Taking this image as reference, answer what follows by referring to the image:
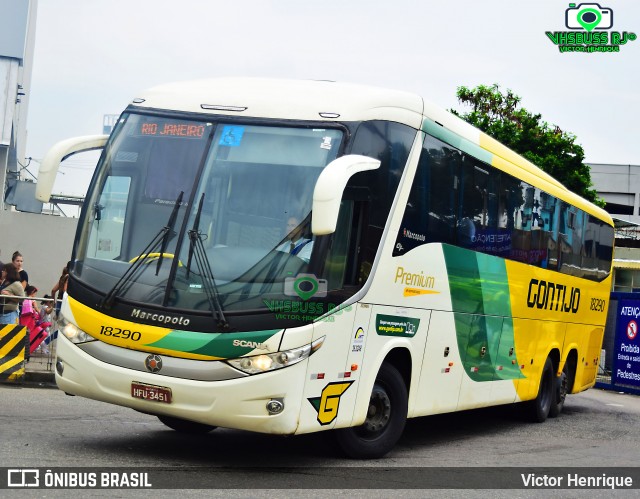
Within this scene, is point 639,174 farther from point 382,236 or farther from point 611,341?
point 382,236

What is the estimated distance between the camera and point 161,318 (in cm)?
869

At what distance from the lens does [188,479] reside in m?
8.04

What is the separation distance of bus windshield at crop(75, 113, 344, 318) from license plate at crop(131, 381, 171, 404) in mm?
687

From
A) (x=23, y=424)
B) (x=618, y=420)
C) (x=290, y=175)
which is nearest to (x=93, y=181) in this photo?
(x=290, y=175)

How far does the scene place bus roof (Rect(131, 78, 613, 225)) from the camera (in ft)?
30.6

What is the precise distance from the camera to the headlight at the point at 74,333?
9.05 meters

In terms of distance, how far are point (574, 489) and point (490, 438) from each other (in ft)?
13.6

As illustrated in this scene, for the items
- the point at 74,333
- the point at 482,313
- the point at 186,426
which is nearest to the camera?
the point at 74,333

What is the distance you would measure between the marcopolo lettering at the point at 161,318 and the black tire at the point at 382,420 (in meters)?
2.10

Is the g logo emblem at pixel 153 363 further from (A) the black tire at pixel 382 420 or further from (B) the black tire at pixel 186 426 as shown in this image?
(B) the black tire at pixel 186 426

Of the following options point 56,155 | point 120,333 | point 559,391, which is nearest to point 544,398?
point 559,391

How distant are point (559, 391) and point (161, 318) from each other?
976cm

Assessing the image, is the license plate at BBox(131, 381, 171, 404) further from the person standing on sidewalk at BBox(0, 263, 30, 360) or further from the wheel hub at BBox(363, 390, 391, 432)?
the person standing on sidewalk at BBox(0, 263, 30, 360)

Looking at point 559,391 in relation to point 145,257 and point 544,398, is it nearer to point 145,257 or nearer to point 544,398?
point 544,398
